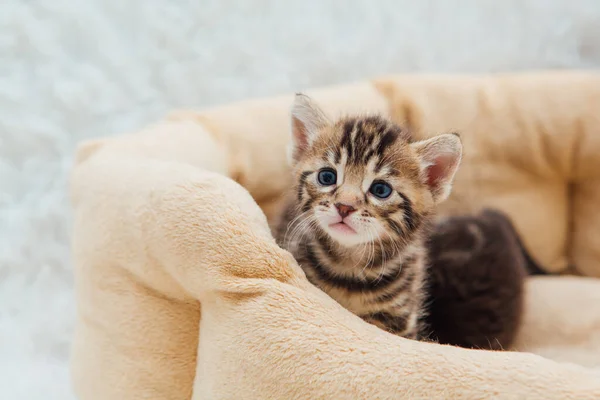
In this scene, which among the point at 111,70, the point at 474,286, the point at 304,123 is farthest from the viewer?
the point at 111,70

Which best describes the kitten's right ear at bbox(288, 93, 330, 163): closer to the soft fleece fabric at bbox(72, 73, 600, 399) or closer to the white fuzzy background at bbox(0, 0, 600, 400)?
the soft fleece fabric at bbox(72, 73, 600, 399)

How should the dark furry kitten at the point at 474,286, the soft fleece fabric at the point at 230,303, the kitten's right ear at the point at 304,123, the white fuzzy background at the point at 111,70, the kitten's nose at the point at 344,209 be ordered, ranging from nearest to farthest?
the soft fleece fabric at the point at 230,303 → the kitten's nose at the point at 344,209 → the kitten's right ear at the point at 304,123 → the dark furry kitten at the point at 474,286 → the white fuzzy background at the point at 111,70

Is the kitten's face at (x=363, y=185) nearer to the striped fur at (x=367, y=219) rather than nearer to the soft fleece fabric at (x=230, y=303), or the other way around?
the striped fur at (x=367, y=219)

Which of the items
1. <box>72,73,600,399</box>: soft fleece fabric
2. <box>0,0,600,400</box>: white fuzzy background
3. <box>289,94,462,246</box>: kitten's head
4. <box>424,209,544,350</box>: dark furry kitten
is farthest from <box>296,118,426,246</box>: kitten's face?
<box>0,0,600,400</box>: white fuzzy background

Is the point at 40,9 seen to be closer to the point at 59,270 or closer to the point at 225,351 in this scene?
the point at 59,270

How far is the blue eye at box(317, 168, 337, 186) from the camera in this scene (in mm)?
1079

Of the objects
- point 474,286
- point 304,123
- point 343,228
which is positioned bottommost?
point 474,286

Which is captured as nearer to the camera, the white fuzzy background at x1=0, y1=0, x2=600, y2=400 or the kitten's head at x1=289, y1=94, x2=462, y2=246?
the kitten's head at x1=289, y1=94, x2=462, y2=246

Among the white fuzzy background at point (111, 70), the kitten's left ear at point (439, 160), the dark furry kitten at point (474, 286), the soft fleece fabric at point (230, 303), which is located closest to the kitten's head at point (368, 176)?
the kitten's left ear at point (439, 160)

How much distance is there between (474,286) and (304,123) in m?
0.59

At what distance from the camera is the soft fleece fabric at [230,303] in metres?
0.83

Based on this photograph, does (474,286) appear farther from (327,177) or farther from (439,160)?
(327,177)

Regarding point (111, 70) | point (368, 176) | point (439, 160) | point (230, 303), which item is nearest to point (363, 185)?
point (368, 176)

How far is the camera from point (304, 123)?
1189 mm
